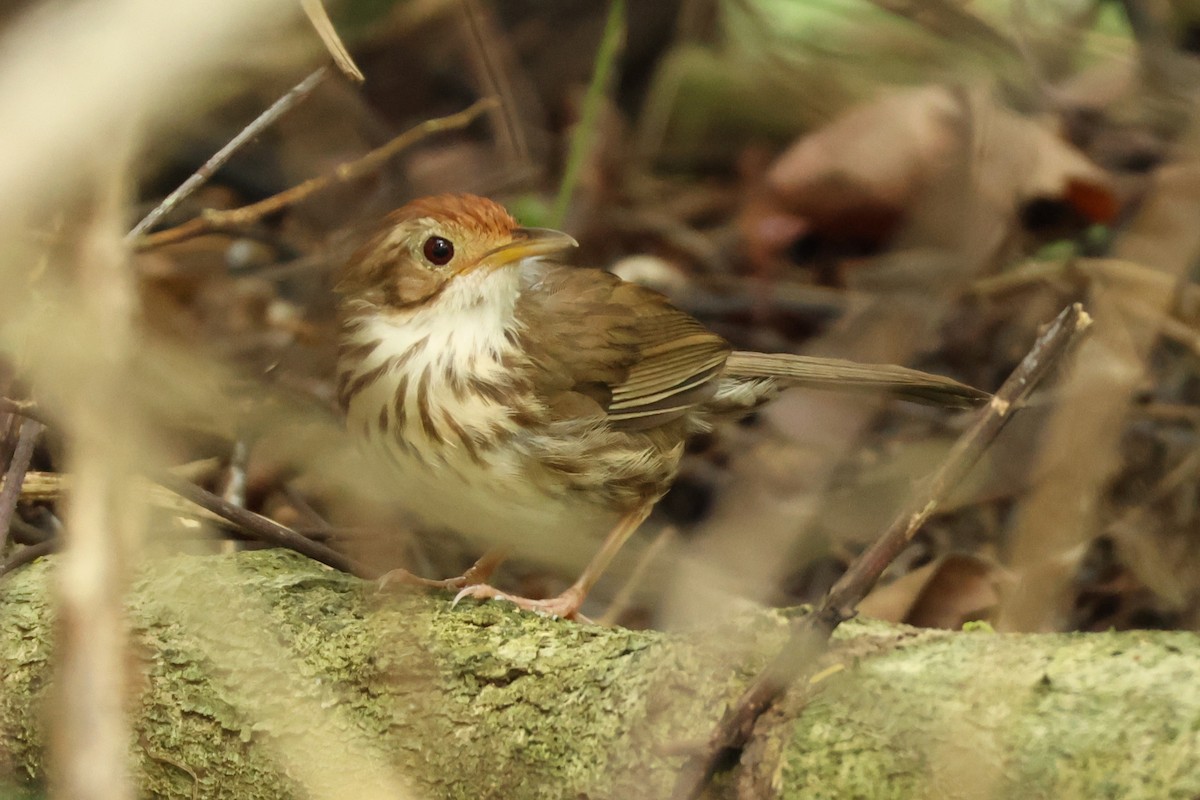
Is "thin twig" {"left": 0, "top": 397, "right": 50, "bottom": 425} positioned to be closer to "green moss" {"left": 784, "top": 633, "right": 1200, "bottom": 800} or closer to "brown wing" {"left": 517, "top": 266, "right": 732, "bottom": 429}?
"brown wing" {"left": 517, "top": 266, "right": 732, "bottom": 429}

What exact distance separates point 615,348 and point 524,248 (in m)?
0.42

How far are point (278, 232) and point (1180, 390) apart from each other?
3291 mm

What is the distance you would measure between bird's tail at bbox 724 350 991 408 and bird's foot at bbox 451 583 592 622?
0.82m

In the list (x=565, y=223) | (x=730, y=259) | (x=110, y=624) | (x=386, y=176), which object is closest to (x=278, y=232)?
(x=386, y=176)

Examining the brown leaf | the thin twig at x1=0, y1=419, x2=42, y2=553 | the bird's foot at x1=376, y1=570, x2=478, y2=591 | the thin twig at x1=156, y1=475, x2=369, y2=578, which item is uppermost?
the thin twig at x1=0, y1=419, x2=42, y2=553

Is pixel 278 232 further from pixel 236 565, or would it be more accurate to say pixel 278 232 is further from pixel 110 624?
pixel 110 624

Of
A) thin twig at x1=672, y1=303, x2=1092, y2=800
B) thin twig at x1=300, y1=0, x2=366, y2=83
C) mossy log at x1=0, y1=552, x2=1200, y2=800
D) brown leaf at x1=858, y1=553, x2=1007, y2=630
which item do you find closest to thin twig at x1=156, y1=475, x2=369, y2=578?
mossy log at x1=0, y1=552, x2=1200, y2=800

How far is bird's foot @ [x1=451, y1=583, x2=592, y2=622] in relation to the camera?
9.01 feet

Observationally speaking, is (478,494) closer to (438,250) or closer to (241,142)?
(438,250)

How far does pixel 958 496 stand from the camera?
3879mm

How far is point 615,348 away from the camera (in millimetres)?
3418

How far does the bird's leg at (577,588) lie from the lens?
9.18 feet

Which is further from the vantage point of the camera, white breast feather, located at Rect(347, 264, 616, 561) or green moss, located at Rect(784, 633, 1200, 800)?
white breast feather, located at Rect(347, 264, 616, 561)

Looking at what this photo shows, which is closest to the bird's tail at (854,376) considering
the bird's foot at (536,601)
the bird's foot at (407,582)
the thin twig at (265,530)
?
the bird's foot at (536,601)
